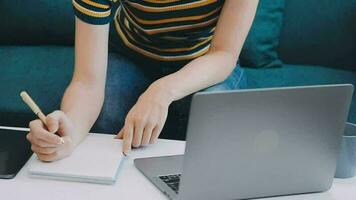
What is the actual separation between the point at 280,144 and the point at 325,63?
4.07 ft

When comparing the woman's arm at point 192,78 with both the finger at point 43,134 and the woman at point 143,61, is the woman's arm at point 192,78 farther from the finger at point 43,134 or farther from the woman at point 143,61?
the finger at point 43,134

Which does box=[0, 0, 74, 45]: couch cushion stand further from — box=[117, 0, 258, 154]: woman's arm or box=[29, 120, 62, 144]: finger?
box=[29, 120, 62, 144]: finger

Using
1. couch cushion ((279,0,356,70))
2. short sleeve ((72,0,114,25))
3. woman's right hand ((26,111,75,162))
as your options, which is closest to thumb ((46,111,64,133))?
woman's right hand ((26,111,75,162))

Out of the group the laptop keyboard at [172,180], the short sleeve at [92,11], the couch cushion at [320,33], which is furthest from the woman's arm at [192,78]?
the couch cushion at [320,33]

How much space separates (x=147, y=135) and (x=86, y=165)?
0.45ft

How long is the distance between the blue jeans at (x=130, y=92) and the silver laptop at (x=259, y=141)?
1.62ft

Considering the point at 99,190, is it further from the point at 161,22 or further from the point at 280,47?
the point at 280,47

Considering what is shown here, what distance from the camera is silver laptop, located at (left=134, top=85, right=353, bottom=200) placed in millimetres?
791

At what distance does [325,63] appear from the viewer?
2.01 m

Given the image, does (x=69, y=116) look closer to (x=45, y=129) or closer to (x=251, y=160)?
(x=45, y=129)

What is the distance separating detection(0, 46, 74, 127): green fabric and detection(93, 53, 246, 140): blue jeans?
321 mm

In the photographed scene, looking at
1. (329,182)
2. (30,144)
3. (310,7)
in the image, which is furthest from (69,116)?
(310,7)

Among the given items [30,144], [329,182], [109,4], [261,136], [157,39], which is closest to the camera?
[261,136]

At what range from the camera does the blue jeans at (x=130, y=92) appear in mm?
1402
